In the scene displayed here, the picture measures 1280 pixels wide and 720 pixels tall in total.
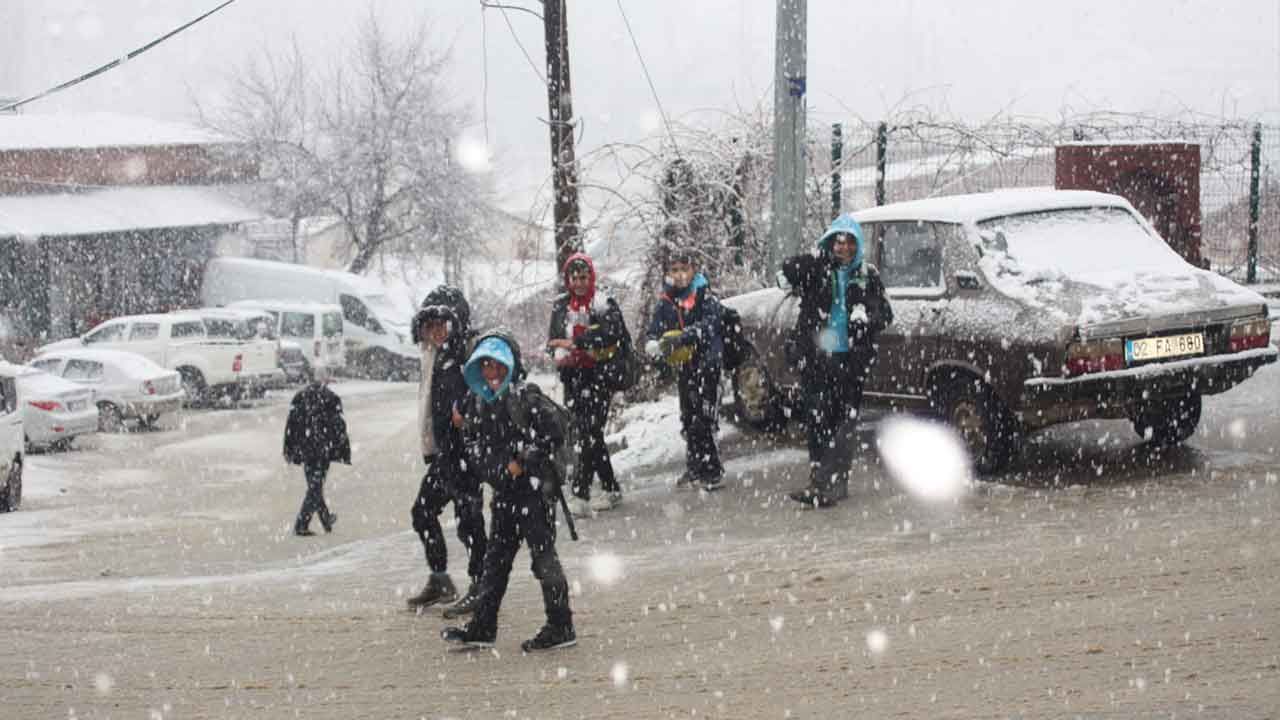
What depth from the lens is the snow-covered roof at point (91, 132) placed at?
45.1m

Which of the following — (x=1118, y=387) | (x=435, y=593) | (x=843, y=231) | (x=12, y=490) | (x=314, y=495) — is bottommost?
(x=12, y=490)

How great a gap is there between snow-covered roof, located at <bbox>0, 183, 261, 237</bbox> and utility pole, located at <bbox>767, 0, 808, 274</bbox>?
104 feet

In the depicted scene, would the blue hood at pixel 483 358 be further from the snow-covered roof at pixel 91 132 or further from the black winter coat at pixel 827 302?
the snow-covered roof at pixel 91 132

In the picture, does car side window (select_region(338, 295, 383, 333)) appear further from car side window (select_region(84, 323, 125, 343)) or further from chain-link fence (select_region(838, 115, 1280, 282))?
chain-link fence (select_region(838, 115, 1280, 282))

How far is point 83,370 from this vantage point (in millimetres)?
27719

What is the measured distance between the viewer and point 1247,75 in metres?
68.9

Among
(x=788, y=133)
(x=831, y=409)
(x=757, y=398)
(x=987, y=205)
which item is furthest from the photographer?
(x=788, y=133)

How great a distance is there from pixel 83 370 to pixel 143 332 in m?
3.67

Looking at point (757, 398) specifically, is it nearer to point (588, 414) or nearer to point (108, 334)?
point (588, 414)

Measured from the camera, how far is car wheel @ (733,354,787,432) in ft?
39.4

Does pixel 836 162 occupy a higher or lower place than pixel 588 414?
higher

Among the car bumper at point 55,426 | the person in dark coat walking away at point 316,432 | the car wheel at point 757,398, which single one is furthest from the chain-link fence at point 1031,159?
the car bumper at point 55,426

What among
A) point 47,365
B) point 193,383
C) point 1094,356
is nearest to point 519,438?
point 1094,356

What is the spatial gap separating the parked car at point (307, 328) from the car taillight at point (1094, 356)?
27.5m
